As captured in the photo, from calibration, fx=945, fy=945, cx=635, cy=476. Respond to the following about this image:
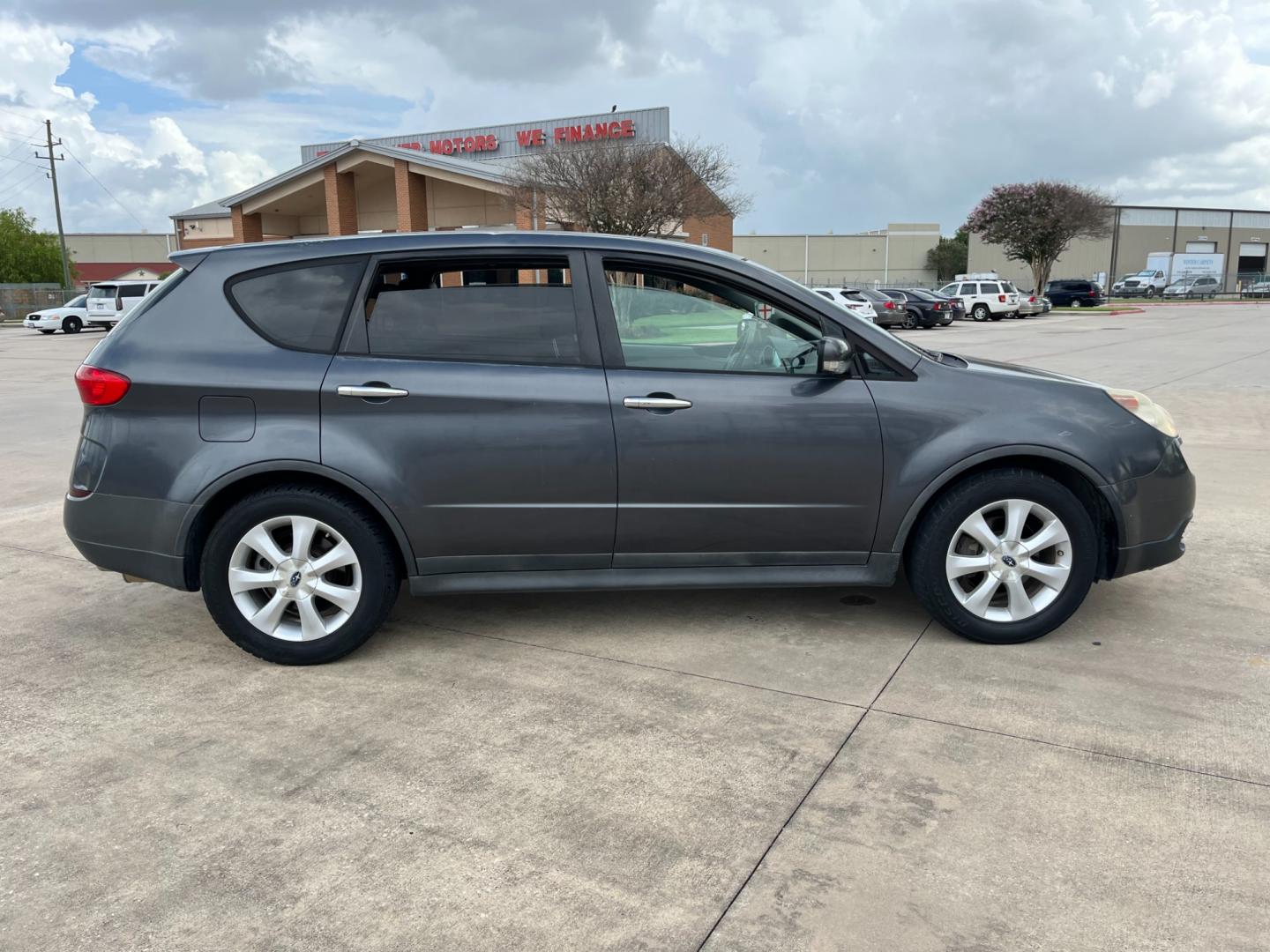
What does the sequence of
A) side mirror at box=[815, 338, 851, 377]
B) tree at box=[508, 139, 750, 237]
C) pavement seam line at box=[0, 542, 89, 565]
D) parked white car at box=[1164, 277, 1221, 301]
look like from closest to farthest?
side mirror at box=[815, 338, 851, 377] → pavement seam line at box=[0, 542, 89, 565] → tree at box=[508, 139, 750, 237] → parked white car at box=[1164, 277, 1221, 301]

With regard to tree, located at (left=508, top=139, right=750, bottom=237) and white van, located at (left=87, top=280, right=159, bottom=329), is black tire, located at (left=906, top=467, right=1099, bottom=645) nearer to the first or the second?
tree, located at (left=508, top=139, right=750, bottom=237)

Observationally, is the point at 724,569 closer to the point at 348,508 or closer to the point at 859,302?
the point at 348,508

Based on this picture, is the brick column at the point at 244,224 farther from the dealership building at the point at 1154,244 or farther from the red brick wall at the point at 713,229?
the dealership building at the point at 1154,244

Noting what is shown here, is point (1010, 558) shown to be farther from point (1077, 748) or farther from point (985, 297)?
point (985, 297)

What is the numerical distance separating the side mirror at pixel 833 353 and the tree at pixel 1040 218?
51876mm

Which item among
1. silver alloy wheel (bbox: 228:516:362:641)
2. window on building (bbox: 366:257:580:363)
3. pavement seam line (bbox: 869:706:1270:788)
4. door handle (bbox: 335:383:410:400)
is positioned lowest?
pavement seam line (bbox: 869:706:1270:788)

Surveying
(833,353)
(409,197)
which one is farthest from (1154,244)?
(833,353)

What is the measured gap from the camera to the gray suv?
380 cm

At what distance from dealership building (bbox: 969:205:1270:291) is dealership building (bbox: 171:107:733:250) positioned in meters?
43.4

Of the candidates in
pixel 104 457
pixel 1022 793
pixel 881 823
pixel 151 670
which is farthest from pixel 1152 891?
pixel 104 457

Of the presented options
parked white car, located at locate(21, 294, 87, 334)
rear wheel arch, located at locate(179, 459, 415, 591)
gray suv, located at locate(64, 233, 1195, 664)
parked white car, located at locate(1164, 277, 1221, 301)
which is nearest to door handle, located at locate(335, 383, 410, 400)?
gray suv, located at locate(64, 233, 1195, 664)

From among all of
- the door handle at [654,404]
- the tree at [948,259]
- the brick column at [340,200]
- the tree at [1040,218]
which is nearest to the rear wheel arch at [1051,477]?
the door handle at [654,404]

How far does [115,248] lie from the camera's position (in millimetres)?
87188

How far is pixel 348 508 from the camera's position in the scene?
3836 mm
